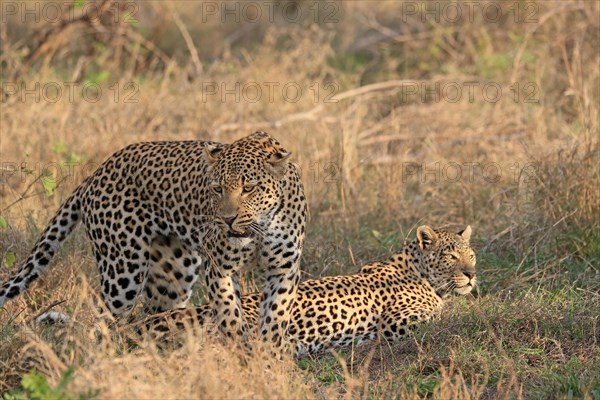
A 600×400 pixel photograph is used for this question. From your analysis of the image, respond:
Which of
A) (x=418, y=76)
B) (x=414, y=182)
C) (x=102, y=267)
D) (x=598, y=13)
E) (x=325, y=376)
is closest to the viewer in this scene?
(x=325, y=376)

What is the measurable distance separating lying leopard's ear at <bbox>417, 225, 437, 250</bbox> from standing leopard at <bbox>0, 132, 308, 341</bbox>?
57.9 inches

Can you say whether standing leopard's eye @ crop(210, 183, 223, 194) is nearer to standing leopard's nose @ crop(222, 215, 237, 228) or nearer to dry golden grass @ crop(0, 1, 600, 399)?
standing leopard's nose @ crop(222, 215, 237, 228)

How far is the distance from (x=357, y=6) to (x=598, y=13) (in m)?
4.72

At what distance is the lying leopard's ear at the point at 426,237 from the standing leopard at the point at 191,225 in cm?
147

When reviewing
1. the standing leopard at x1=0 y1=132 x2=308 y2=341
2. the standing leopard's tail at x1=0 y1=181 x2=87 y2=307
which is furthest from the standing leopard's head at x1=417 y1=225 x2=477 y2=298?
the standing leopard's tail at x1=0 y1=181 x2=87 y2=307

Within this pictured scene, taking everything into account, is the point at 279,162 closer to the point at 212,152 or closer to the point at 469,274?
the point at 212,152

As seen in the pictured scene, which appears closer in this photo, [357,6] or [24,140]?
[24,140]

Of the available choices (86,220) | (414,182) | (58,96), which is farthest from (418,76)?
(86,220)

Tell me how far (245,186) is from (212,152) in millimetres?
478

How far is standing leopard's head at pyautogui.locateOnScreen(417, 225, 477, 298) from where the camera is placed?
8297 millimetres

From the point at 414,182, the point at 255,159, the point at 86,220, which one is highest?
the point at 255,159

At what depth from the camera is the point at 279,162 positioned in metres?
6.93

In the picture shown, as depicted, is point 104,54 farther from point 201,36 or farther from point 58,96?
point 201,36

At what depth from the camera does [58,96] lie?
1200cm
